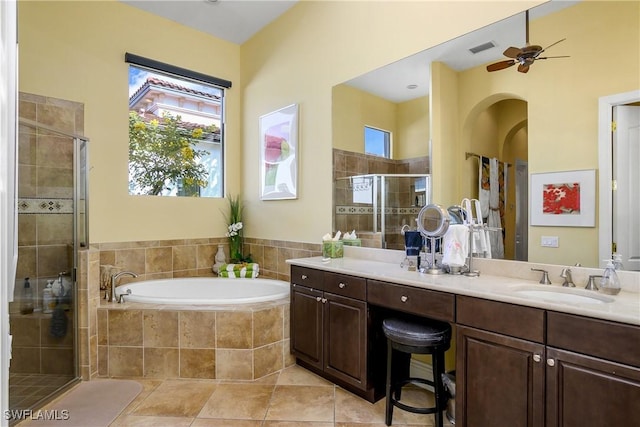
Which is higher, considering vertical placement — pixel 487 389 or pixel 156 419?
pixel 487 389

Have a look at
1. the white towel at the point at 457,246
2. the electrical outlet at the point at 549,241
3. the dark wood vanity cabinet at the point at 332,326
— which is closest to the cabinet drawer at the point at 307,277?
the dark wood vanity cabinet at the point at 332,326

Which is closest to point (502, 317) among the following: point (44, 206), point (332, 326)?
point (332, 326)

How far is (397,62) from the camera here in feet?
8.46

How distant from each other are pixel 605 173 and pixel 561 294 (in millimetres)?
629

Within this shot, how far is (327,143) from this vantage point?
3086mm

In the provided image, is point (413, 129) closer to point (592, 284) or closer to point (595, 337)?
point (592, 284)

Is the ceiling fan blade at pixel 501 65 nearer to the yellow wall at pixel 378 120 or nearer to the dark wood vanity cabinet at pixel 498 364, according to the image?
the yellow wall at pixel 378 120

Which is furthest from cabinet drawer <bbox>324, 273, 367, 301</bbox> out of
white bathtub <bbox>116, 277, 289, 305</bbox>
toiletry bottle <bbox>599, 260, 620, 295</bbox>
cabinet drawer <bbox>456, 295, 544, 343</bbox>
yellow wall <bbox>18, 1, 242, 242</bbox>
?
yellow wall <bbox>18, 1, 242, 242</bbox>

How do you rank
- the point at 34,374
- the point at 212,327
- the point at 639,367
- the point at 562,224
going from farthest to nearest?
the point at 212,327
the point at 34,374
the point at 562,224
the point at 639,367

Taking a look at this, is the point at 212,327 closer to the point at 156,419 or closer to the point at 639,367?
the point at 156,419

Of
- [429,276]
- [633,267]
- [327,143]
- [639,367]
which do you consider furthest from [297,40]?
[639,367]

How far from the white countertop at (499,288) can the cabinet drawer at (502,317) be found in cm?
3

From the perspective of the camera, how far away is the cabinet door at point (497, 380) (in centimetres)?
143

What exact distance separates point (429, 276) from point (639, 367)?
37.1 inches
